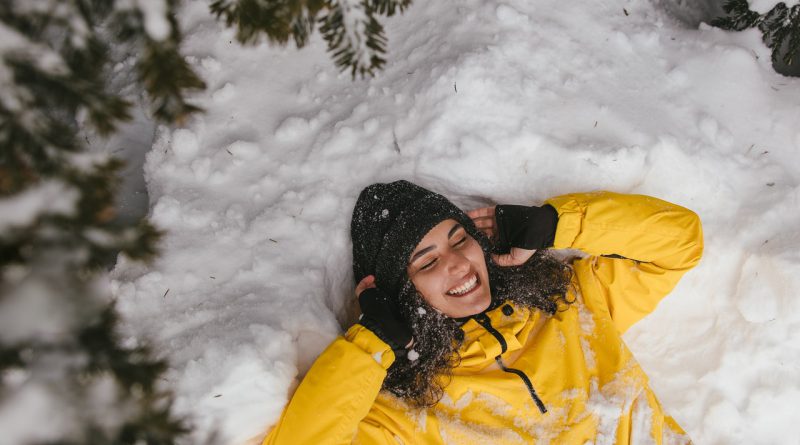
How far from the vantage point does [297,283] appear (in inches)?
114

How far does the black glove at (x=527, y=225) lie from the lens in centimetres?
287

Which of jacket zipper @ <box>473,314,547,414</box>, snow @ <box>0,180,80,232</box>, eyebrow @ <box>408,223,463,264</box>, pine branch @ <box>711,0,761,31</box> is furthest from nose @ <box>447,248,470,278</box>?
pine branch @ <box>711,0,761,31</box>

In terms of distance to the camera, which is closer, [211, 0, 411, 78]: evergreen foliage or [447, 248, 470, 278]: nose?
[211, 0, 411, 78]: evergreen foliage

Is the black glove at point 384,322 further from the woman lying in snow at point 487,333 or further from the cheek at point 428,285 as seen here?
the cheek at point 428,285

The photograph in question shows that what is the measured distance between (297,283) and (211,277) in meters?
0.44

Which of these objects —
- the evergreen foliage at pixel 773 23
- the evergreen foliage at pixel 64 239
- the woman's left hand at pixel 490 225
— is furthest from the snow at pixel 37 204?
the evergreen foliage at pixel 773 23

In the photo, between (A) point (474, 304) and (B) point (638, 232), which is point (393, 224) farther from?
(B) point (638, 232)

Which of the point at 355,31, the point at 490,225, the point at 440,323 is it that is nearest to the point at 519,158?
the point at 490,225

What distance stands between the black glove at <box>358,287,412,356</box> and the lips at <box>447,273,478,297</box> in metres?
0.32

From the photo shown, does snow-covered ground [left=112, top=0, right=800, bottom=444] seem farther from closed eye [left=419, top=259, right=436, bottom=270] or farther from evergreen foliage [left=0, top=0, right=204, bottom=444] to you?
evergreen foliage [left=0, top=0, right=204, bottom=444]

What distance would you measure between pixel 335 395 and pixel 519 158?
65.6 inches

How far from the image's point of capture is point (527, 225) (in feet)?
9.48

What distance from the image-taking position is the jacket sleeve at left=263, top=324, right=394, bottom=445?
2.56 metres

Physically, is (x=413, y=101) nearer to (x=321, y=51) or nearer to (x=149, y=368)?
(x=321, y=51)
